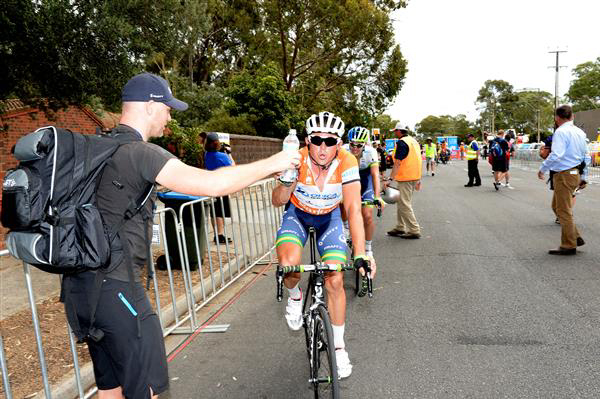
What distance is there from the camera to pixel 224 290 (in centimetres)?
669

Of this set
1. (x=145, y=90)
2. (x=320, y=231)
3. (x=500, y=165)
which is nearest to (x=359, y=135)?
(x=320, y=231)

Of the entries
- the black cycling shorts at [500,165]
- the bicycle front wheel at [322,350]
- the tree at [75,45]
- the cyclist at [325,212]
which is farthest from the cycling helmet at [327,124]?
the black cycling shorts at [500,165]

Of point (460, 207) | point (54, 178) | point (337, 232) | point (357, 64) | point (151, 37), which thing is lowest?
point (460, 207)

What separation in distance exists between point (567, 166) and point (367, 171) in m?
3.12

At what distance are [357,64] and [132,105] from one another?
114ft

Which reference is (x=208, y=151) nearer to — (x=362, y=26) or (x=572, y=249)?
(x=572, y=249)

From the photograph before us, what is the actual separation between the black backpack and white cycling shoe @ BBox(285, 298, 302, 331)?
208 cm

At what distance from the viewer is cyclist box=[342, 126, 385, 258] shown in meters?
7.04

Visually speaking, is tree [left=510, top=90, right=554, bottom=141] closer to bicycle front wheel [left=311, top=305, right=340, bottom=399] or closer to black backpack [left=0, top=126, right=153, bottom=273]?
bicycle front wheel [left=311, top=305, right=340, bottom=399]

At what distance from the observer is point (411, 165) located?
9445 millimetres

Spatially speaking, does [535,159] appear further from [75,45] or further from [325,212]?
[325,212]

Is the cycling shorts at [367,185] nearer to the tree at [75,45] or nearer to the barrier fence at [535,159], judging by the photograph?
the tree at [75,45]

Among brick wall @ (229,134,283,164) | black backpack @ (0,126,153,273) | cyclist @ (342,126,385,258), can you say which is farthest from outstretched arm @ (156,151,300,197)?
brick wall @ (229,134,283,164)

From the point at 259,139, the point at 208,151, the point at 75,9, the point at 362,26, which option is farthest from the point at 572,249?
the point at 362,26
